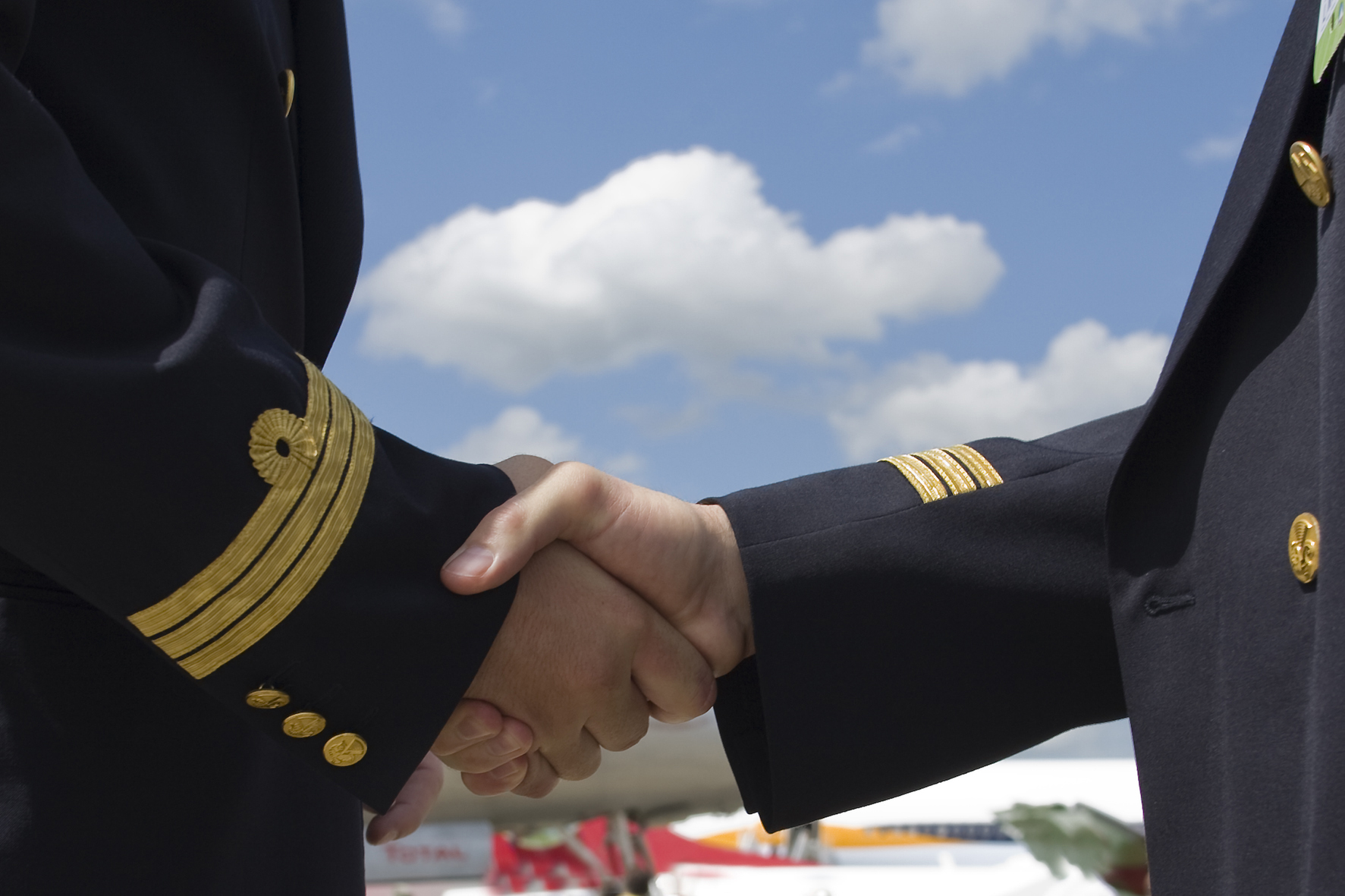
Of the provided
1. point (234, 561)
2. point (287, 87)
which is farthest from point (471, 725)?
point (287, 87)

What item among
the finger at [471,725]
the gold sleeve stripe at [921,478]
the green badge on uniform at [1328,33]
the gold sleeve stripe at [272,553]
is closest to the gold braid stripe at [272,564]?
the gold sleeve stripe at [272,553]

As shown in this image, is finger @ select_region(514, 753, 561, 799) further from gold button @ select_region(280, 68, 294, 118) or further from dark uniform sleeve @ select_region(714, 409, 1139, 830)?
gold button @ select_region(280, 68, 294, 118)

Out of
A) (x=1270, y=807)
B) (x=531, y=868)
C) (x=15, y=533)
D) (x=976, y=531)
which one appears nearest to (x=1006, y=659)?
(x=976, y=531)

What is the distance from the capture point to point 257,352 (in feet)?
4.03

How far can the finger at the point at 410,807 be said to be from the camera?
1.63m

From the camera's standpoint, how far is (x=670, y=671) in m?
1.78

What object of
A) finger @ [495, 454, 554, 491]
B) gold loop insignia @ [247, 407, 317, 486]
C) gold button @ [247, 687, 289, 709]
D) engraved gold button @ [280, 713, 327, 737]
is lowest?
engraved gold button @ [280, 713, 327, 737]

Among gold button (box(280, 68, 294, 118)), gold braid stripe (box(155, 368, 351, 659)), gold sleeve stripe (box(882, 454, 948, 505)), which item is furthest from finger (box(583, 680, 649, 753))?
gold button (box(280, 68, 294, 118))

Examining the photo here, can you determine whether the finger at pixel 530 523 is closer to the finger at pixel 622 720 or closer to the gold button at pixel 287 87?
the finger at pixel 622 720

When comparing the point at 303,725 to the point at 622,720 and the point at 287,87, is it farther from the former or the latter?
the point at 287,87

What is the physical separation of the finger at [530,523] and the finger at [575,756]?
354 mm

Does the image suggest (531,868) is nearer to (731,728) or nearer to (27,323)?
(731,728)

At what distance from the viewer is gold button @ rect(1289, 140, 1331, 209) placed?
0.96m

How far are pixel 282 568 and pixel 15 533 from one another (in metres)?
0.24
